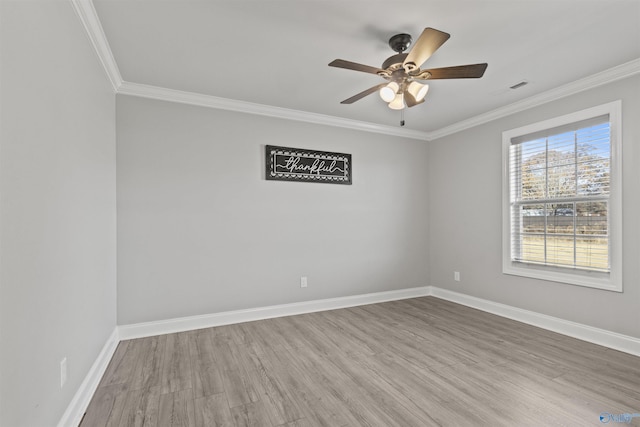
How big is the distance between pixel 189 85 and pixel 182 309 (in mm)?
2351

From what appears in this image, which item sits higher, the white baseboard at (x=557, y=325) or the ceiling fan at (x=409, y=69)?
the ceiling fan at (x=409, y=69)

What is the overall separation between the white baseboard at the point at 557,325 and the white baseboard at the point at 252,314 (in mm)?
818

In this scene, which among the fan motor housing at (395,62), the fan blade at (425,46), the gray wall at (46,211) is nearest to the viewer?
the gray wall at (46,211)

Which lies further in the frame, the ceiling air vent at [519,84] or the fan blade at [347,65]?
the ceiling air vent at [519,84]

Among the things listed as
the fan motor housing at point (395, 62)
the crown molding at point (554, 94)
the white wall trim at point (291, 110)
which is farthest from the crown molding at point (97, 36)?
the crown molding at point (554, 94)

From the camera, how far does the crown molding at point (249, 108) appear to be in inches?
126

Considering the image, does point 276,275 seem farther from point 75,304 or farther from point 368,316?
point 75,304

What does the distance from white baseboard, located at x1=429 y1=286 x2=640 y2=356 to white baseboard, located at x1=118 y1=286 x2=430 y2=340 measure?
0.82 metres

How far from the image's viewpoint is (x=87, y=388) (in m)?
2.06

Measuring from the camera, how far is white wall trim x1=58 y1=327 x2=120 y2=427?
1.76 metres

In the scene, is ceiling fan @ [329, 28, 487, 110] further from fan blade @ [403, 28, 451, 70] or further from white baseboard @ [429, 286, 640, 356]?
white baseboard @ [429, 286, 640, 356]

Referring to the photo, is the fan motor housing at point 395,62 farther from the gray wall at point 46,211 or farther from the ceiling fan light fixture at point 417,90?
the gray wall at point 46,211

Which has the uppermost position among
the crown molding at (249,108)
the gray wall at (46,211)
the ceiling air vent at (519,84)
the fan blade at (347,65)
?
the ceiling air vent at (519,84)

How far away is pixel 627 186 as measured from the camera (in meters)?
2.78
